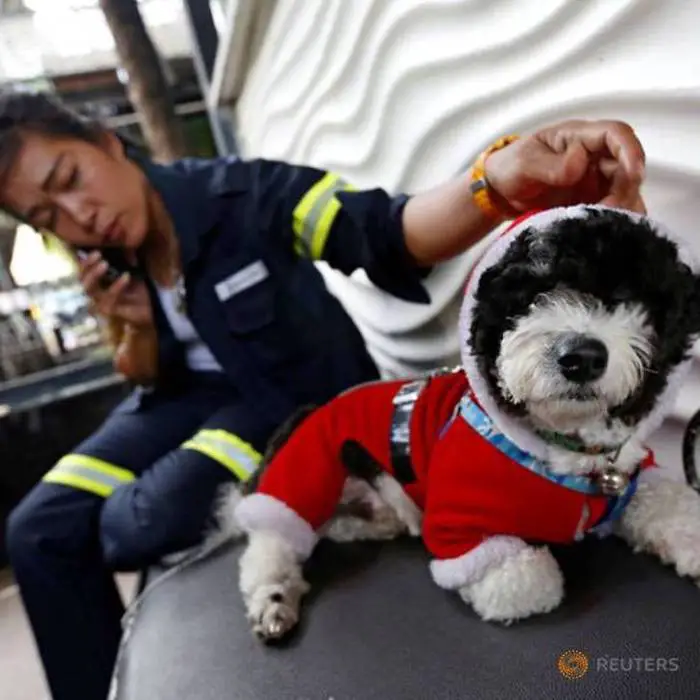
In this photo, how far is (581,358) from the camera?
54 cm

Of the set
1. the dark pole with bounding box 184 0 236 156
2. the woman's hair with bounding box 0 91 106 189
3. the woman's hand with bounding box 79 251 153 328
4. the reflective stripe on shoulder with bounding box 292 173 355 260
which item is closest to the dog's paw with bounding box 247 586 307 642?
the reflective stripe on shoulder with bounding box 292 173 355 260

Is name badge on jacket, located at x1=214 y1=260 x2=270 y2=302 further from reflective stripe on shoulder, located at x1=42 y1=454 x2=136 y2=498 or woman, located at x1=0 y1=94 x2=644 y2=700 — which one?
reflective stripe on shoulder, located at x1=42 y1=454 x2=136 y2=498

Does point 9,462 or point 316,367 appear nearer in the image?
point 316,367

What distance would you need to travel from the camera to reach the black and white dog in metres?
0.55

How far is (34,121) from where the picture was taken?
1.11 metres

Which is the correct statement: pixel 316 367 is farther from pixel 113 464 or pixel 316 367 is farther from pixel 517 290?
pixel 517 290

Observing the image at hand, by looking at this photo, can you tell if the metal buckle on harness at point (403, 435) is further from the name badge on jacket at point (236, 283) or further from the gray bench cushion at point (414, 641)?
the name badge on jacket at point (236, 283)

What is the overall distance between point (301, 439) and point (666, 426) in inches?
15.7

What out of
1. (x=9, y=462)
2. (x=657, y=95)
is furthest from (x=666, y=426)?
(x=9, y=462)

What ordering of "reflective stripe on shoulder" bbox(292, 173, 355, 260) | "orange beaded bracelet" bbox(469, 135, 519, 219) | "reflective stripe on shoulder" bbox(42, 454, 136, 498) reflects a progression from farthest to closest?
"reflective stripe on shoulder" bbox(42, 454, 136, 498) → "reflective stripe on shoulder" bbox(292, 173, 355, 260) → "orange beaded bracelet" bbox(469, 135, 519, 219)

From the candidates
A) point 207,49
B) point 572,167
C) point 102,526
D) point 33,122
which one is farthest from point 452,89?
point 207,49

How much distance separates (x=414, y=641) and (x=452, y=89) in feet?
2.01

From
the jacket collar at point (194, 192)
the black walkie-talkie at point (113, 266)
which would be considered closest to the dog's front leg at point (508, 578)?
the jacket collar at point (194, 192)

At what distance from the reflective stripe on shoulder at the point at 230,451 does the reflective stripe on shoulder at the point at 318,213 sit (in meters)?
0.30
